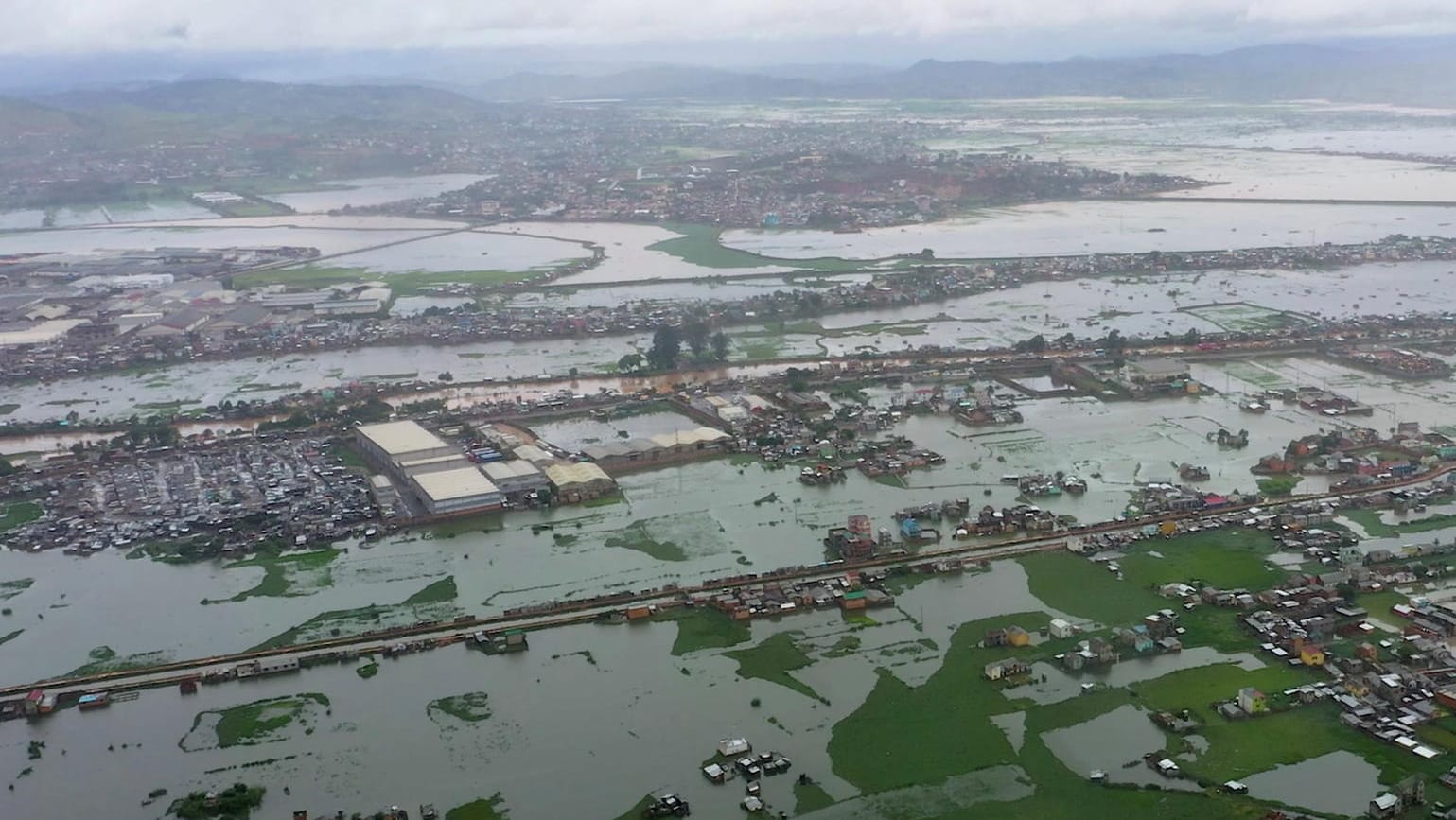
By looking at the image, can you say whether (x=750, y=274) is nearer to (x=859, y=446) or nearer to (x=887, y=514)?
(x=859, y=446)

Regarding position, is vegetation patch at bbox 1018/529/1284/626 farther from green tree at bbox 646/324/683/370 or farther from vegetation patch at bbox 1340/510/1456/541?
green tree at bbox 646/324/683/370

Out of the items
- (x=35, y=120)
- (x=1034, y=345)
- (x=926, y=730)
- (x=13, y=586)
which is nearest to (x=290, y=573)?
(x=13, y=586)

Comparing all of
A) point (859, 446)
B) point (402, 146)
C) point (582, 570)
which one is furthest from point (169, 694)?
point (402, 146)

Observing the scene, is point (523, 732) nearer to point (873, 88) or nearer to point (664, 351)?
point (664, 351)

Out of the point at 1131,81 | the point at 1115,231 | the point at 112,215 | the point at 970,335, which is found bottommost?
the point at 112,215

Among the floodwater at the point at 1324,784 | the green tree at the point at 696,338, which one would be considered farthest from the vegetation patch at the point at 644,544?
the green tree at the point at 696,338

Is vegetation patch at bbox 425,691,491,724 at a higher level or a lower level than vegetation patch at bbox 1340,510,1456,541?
lower

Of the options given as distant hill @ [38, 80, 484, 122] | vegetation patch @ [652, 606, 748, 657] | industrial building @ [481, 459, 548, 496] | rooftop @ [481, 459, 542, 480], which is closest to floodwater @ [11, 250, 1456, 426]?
rooftop @ [481, 459, 542, 480]
